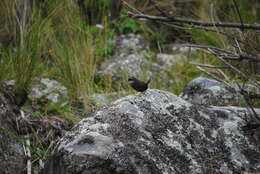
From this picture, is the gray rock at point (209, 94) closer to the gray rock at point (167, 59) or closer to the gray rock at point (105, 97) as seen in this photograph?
the gray rock at point (105, 97)

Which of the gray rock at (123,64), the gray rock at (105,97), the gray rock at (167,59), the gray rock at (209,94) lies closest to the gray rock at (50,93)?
the gray rock at (105,97)

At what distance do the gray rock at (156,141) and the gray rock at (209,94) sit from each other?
2.17ft

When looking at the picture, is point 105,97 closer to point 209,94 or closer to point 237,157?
point 209,94

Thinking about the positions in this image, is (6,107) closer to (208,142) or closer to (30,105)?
(30,105)

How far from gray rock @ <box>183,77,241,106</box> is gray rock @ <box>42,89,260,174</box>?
0.66m

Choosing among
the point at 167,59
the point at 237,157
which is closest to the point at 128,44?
the point at 167,59

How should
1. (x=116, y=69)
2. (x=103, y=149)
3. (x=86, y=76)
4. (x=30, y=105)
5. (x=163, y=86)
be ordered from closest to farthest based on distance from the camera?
(x=103, y=149) → (x=30, y=105) → (x=86, y=76) → (x=163, y=86) → (x=116, y=69)

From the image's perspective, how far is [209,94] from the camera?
2543mm

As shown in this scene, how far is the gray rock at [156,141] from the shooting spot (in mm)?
1372

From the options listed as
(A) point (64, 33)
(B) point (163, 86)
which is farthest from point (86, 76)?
(B) point (163, 86)

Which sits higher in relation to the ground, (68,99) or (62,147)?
(62,147)

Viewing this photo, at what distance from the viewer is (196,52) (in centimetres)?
470

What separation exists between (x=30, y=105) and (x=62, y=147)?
1.62m

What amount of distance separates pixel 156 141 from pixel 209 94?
1.12 m
